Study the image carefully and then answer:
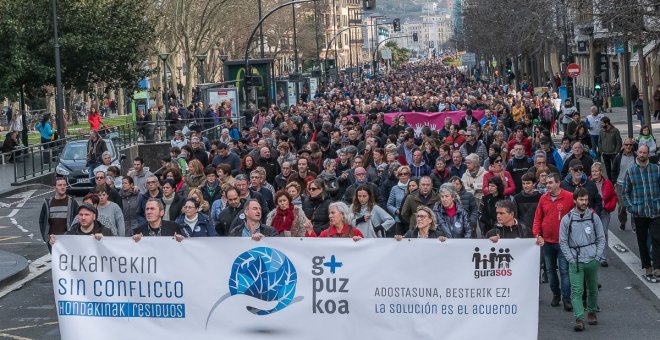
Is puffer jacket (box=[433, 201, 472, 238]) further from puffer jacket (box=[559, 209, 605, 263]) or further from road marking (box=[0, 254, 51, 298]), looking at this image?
road marking (box=[0, 254, 51, 298])

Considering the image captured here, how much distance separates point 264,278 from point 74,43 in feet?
109

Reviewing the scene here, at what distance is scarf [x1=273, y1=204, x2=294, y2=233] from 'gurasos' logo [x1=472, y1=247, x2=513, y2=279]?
2713mm

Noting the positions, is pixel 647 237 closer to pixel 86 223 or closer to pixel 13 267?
pixel 86 223

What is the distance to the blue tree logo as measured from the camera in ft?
36.0

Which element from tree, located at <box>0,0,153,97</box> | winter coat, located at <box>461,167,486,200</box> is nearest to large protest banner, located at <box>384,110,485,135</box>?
tree, located at <box>0,0,153,97</box>

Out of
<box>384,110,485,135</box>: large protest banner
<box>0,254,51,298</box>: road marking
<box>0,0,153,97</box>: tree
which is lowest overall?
<box>0,254,51,298</box>: road marking

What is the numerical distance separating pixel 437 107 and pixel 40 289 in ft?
73.6

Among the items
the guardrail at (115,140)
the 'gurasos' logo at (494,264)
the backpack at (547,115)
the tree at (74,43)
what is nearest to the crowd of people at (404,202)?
the 'gurasos' logo at (494,264)

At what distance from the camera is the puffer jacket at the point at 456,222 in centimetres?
1298

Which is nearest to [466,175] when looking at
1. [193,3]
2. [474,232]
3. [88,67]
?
[474,232]

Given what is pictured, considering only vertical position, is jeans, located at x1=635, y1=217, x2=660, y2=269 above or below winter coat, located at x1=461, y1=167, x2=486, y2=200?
below

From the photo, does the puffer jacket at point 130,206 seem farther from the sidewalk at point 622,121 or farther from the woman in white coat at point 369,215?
the sidewalk at point 622,121

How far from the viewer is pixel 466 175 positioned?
57.7 feet

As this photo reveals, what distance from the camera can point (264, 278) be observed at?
11.0m
